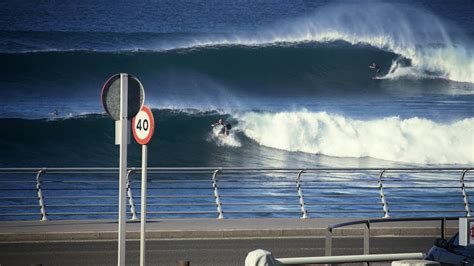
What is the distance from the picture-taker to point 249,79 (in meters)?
54.1

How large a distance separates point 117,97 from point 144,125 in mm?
915

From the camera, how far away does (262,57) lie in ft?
183

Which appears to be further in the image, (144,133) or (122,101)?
(144,133)

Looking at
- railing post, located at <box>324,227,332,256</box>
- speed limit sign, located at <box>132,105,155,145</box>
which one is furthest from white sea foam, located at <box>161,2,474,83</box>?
railing post, located at <box>324,227,332,256</box>

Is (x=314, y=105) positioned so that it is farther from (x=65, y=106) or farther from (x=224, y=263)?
(x=224, y=263)

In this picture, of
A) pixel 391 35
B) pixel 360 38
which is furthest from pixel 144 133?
pixel 391 35

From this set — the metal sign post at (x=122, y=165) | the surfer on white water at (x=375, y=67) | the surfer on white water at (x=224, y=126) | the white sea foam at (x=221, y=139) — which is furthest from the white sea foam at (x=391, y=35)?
the metal sign post at (x=122, y=165)

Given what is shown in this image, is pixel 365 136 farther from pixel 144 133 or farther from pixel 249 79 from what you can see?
pixel 144 133

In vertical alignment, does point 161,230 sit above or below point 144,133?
above

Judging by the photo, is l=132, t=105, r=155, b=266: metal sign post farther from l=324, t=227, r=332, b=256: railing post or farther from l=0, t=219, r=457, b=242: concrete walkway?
l=0, t=219, r=457, b=242: concrete walkway

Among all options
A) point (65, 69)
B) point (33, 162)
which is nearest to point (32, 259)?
point (33, 162)

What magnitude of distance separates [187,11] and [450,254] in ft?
155

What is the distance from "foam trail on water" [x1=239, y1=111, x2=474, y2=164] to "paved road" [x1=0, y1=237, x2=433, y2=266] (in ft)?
97.1

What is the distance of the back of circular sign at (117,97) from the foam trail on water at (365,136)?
34453 mm
